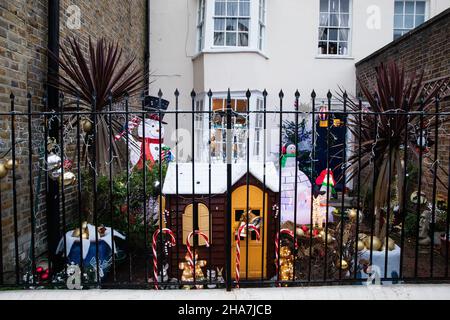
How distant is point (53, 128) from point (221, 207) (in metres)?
2.05

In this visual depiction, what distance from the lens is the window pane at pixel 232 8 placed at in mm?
9484

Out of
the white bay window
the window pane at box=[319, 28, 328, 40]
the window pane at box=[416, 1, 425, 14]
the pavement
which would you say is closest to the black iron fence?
the pavement

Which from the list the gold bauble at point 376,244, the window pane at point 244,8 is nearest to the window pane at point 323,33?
the window pane at point 244,8

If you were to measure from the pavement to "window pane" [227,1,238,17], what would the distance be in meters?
8.18

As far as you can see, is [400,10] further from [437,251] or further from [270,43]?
[437,251]

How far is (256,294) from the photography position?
114 inches

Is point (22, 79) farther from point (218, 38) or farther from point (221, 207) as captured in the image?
point (218, 38)

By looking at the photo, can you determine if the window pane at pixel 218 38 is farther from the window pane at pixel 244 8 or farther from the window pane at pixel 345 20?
the window pane at pixel 345 20

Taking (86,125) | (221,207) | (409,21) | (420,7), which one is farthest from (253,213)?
(420,7)

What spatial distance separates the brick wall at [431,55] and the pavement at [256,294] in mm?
3395
